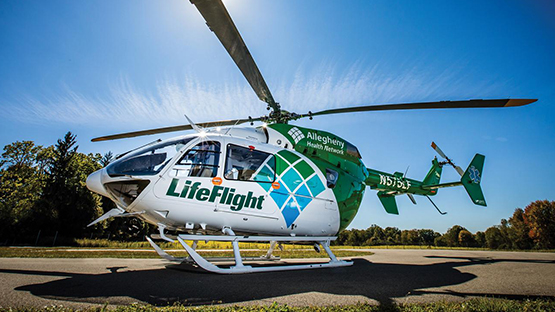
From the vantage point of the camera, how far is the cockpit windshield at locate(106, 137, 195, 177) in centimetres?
512

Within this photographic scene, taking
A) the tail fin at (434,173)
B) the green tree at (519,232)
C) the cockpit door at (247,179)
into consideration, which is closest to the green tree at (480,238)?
→ the green tree at (519,232)

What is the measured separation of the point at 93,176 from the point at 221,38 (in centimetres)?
383

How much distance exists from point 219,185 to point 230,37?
9.36 feet

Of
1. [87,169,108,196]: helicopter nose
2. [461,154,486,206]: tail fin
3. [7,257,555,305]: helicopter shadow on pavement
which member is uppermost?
[461,154,486,206]: tail fin

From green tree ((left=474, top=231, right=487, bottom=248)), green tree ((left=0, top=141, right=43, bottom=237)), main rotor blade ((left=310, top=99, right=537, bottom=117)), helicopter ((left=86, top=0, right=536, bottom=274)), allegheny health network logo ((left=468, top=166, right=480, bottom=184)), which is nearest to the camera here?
helicopter ((left=86, top=0, right=536, bottom=274))

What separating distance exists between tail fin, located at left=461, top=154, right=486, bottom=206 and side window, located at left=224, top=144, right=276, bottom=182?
32.5 ft

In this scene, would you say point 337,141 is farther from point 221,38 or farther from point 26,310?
point 26,310

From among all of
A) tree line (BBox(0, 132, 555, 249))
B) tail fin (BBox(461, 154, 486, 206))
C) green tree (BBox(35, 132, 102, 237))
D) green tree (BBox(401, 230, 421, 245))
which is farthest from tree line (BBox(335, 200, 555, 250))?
green tree (BBox(35, 132, 102, 237))

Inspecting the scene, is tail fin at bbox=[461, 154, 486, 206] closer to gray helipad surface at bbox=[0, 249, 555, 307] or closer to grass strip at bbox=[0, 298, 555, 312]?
gray helipad surface at bbox=[0, 249, 555, 307]

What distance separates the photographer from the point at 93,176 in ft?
17.7

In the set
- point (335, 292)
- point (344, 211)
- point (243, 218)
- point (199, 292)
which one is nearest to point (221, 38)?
point (243, 218)

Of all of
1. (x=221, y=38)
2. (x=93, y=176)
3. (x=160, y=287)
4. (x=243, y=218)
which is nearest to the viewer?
(x=160, y=287)

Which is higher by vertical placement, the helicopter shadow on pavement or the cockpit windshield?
the cockpit windshield

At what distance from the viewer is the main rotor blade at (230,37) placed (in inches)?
150
